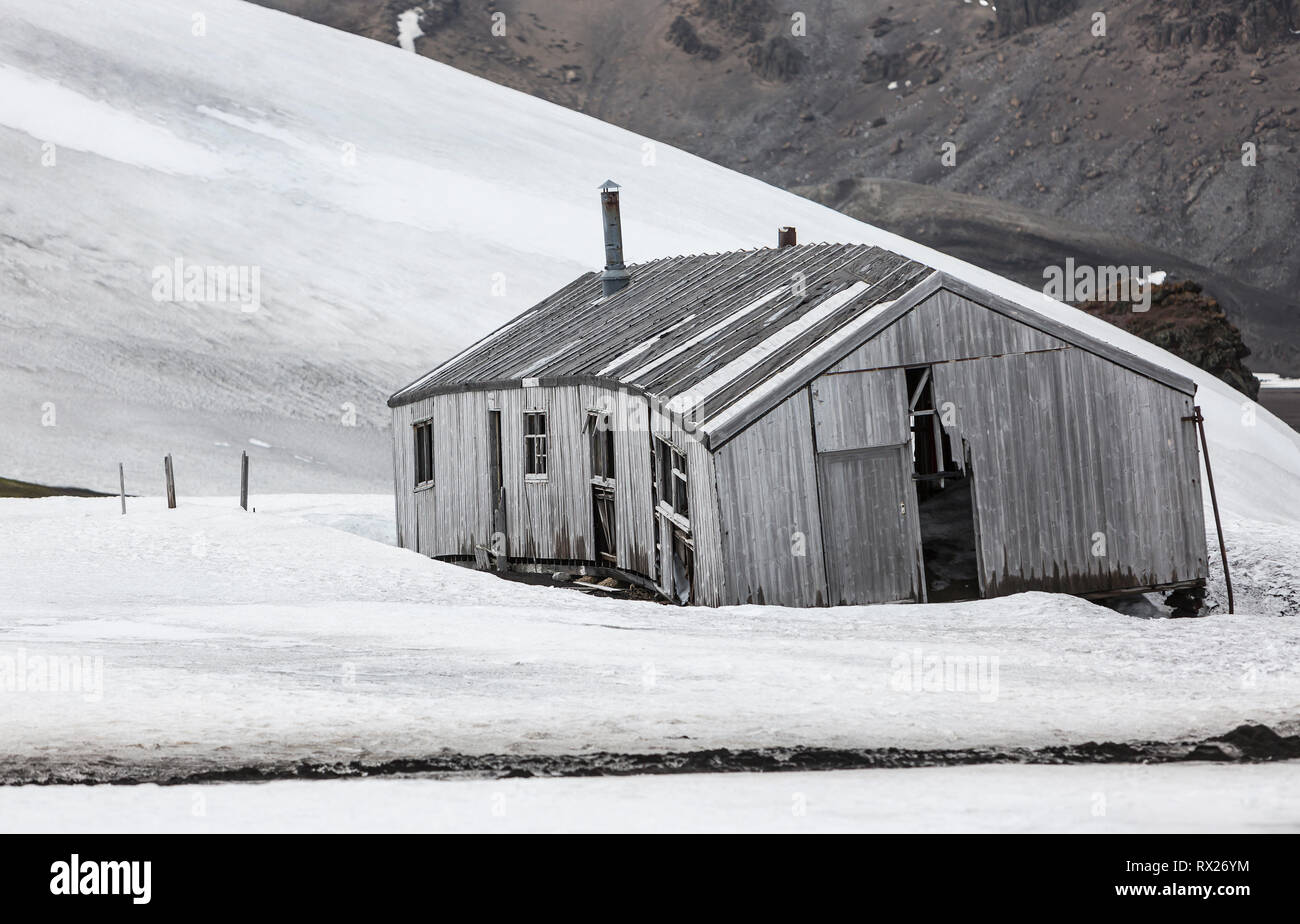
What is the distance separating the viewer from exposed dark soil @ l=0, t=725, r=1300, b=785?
1049 centimetres

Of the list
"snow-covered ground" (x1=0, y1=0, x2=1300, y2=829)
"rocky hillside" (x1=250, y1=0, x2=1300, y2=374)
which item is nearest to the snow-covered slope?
"snow-covered ground" (x1=0, y1=0, x2=1300, y2=829)

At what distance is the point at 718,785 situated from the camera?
34.3 ft

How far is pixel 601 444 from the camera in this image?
23297 mm

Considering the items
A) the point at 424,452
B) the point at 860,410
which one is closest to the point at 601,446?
the point at 860,410

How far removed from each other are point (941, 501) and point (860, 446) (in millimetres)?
7127

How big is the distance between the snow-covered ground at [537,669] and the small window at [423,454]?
7103 mm

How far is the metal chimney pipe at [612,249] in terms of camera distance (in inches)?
1163

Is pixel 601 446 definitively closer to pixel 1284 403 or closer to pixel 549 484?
pixel 549 484

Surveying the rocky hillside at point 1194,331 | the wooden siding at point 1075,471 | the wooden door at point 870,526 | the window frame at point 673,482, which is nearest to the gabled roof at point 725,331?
the wooden siding at point 1075,471

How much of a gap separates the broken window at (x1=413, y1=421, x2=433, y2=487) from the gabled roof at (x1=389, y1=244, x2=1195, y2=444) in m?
0.66

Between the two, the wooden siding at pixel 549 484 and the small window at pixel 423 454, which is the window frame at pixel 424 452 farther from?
the wooden siding at pixel 549 484

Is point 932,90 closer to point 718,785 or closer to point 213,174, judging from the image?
point 213,174

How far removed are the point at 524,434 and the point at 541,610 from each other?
22.0ft

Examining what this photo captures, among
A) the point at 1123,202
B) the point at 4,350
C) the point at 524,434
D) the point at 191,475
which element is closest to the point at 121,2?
the point at 4,350
